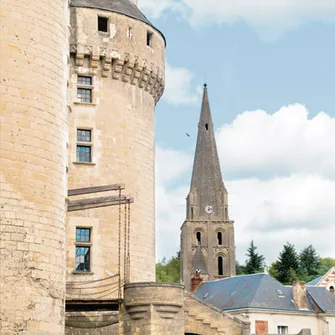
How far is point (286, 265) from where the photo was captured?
7675cm

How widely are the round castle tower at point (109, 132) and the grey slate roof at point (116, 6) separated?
5 centimetres

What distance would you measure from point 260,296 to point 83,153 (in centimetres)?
2274

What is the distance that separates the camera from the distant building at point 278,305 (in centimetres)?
4788

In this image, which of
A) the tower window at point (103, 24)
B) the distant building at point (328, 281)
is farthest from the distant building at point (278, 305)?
the tower window at point (103, 24)

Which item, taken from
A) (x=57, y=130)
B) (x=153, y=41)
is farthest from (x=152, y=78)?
(x=57, y=130)

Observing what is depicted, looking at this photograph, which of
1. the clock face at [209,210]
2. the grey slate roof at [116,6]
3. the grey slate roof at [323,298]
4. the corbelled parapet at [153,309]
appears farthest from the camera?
the clock face at [209,210]

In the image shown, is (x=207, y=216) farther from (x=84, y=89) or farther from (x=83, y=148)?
(x=83, y=148)

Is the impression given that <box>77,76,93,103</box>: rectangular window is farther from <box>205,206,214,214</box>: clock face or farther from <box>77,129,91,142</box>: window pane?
<box>205,206,214,214</box>: clock face

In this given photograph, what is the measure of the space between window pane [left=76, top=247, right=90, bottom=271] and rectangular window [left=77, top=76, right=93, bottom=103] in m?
5.67

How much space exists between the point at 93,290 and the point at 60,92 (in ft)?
26.3

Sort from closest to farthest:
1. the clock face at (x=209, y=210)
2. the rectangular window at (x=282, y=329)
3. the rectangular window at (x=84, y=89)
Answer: the rectangular window at (x=84, y=89) → the rectangular window at (x=282, y=329) → the clock face at (x=209, y=210)

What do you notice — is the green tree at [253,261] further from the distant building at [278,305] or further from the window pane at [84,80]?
the window pane at [84,80]

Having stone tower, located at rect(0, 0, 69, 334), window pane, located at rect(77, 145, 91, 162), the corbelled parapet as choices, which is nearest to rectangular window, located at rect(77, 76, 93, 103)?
window pane, located at rect(77, 145, 91, 162)

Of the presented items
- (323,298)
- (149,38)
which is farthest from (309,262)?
(149,38)
